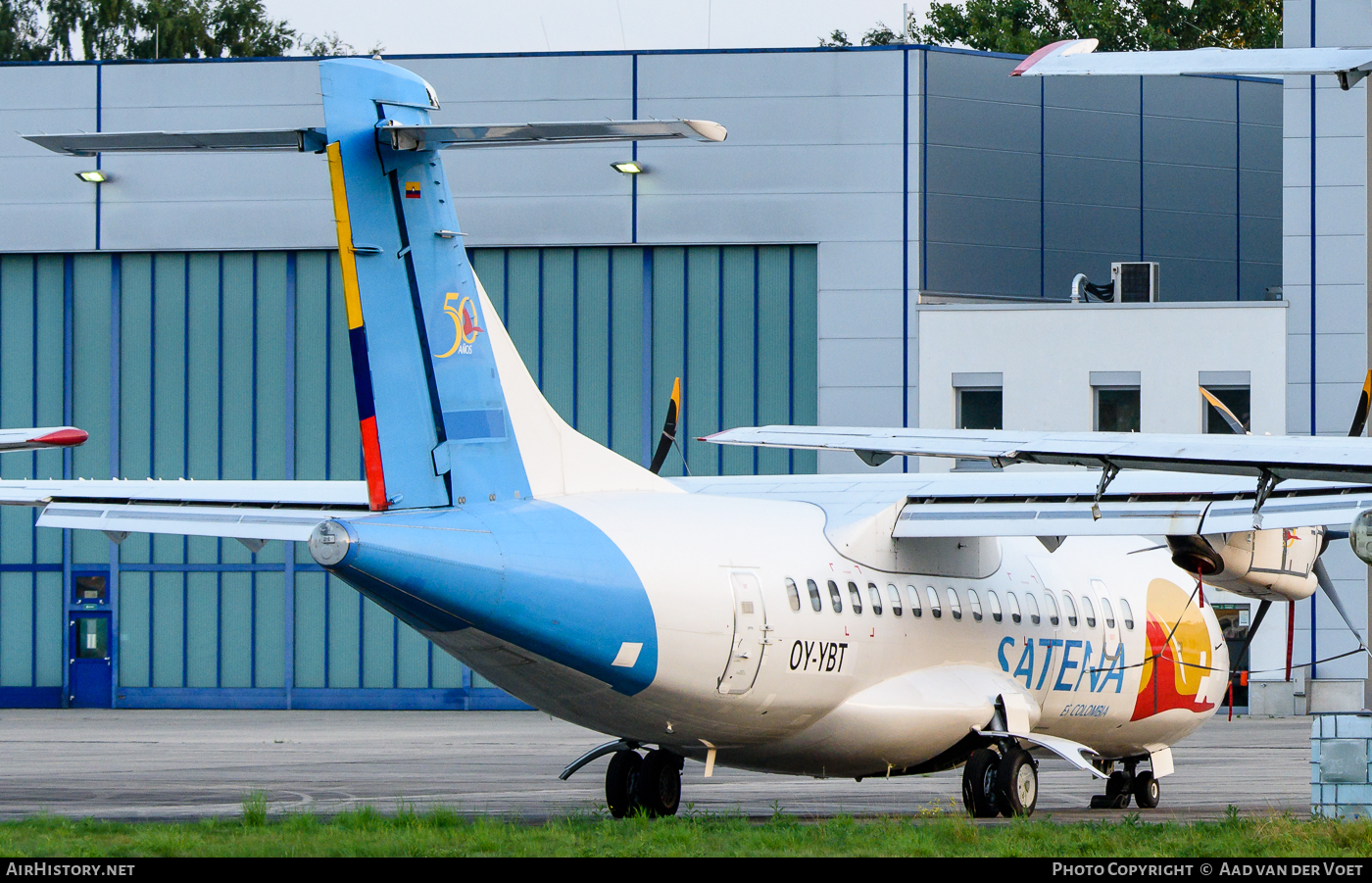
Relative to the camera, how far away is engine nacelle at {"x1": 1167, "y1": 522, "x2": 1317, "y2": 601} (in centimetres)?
1667

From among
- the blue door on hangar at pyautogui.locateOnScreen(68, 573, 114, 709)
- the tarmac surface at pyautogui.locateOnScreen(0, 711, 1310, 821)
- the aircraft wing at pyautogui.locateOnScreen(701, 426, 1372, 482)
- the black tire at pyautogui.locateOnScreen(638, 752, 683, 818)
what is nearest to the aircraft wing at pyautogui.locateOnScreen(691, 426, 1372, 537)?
the aircraft wing at pyautogui.locateOnScreen(701, 426, 1372, 482)

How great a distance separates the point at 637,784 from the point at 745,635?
A: 2607mm

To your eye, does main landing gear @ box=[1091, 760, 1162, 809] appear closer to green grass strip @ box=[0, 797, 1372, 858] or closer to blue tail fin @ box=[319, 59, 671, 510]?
green grass strip @ box=[0, 797, 1372, 858]

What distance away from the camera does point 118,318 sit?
120 feet

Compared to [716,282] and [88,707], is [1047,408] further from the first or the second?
[88,707]

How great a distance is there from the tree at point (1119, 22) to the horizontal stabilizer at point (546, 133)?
5083 cm

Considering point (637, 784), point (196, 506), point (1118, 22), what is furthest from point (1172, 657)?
point (1118, 22)

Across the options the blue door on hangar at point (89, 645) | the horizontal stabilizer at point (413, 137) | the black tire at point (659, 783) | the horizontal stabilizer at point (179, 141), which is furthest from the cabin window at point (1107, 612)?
the blue door on hangar at point (89, 645)

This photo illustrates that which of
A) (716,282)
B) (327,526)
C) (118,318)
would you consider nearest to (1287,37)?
(716,282)

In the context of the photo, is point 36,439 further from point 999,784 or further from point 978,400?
point 978,400

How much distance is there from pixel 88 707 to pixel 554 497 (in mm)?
25247

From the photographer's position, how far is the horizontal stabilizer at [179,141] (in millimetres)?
12227

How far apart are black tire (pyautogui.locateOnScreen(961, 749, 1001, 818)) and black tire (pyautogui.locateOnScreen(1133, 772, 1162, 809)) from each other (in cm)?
369

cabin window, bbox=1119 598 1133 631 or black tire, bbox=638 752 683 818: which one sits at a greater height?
cabin window, bbox=1119 598 1133 631
